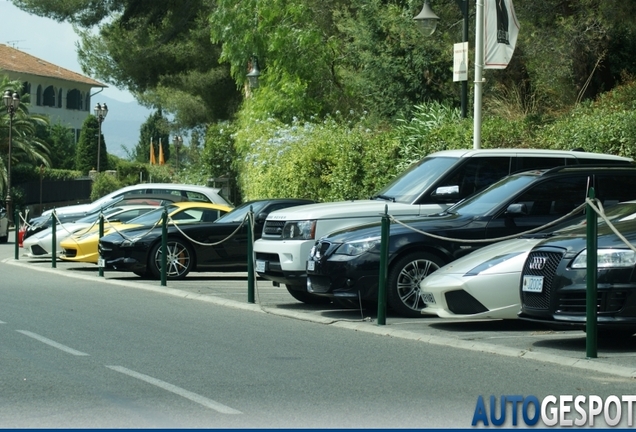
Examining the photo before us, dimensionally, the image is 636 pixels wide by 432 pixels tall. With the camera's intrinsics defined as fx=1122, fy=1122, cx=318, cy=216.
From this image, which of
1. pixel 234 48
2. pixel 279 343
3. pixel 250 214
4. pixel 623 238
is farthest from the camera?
pixel 234 48

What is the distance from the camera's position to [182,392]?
26.7 ft

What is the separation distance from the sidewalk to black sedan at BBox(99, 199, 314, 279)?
30.5 inches

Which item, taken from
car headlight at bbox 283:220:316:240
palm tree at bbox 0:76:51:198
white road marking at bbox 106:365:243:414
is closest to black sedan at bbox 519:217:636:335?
white road marking at bbox 106:365:243:414

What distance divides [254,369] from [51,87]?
8521 cm

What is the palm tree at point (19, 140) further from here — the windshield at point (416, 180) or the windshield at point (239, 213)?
the windshield at point (416, 180)

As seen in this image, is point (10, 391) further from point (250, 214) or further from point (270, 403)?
point (250, 214)

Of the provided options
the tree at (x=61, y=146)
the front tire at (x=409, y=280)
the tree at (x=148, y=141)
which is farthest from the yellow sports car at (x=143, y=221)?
the tree at (x=148, y=141)

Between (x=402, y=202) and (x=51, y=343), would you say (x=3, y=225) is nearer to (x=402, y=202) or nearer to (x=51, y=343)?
(x=402, y=202)

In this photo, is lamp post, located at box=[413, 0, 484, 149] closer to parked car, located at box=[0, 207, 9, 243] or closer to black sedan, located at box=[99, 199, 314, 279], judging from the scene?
black sedan, located at box=[99, 199, 314, 279]

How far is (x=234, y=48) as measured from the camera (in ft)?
123

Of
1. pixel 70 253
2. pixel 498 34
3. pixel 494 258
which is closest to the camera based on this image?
pixel 494 258

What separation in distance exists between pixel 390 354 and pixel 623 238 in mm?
2335

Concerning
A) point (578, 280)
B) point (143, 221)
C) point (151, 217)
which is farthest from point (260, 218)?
point (578, 280)

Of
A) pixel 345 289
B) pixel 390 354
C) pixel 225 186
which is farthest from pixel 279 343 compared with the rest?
pixel 225 186
